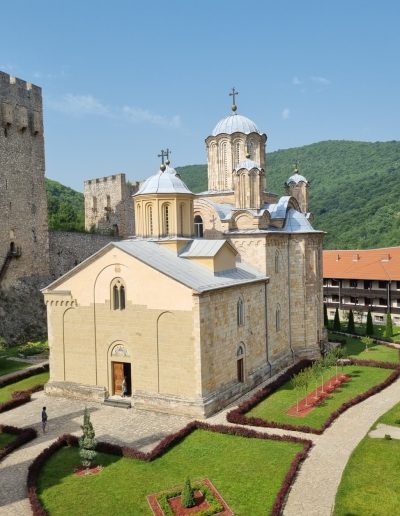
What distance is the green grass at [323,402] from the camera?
1839cm

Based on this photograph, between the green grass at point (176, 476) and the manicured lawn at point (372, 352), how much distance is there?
13551 mm

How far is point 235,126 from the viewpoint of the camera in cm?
2936

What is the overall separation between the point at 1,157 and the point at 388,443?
1004 inches

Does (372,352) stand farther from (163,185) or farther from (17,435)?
(17,435)

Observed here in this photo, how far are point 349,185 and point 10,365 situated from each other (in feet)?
230

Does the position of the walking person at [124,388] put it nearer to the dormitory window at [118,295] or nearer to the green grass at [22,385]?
the dormitory window at [118,295]

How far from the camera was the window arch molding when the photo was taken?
65.6 ft

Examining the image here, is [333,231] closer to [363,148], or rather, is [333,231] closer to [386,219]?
[386,219]

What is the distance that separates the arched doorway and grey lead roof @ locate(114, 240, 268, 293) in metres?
3.71

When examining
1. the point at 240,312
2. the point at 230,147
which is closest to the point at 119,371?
the point at 240,312

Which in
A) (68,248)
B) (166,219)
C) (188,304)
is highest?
(166,219)

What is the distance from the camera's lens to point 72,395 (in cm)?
2094

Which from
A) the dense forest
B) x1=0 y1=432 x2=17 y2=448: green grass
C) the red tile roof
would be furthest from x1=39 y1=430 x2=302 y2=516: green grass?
the dense forest

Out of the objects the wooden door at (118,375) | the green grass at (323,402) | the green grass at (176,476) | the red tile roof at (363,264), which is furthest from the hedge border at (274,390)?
the red tile roof at (363,264)
